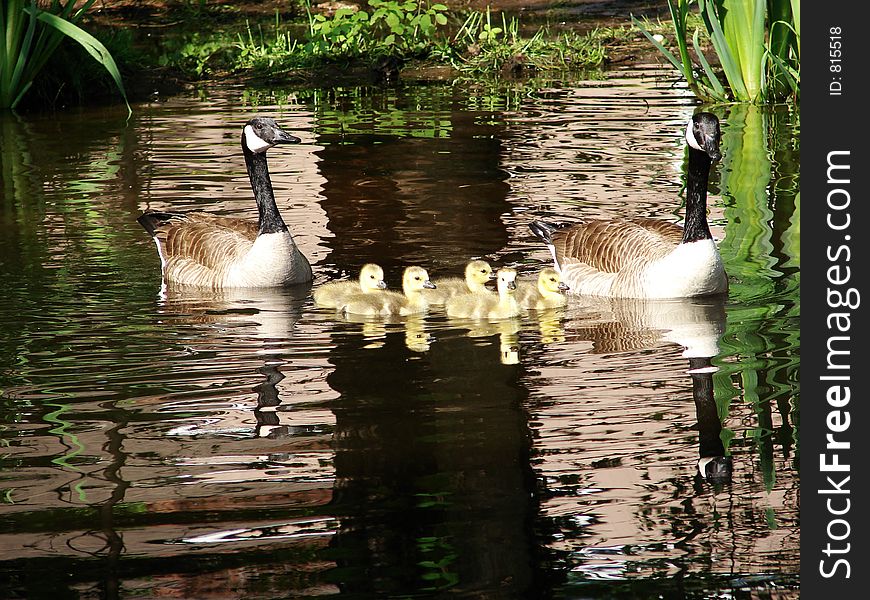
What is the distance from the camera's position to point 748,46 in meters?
16.6

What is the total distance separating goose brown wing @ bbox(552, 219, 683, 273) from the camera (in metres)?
9.90

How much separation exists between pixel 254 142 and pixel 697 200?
145 inches

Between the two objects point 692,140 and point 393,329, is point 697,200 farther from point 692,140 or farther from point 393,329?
point 393,329

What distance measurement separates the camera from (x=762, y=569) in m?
5.46

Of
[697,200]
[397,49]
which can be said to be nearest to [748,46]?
[397,49]

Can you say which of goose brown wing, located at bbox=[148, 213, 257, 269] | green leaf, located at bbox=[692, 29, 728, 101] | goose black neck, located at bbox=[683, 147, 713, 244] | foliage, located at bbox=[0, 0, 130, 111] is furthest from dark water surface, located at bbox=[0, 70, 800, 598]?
foliage, located at bbox=[0, 0, 130, 111]

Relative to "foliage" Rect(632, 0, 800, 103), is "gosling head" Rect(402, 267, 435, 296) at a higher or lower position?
lower

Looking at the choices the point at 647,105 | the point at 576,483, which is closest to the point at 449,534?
the point at 576,483

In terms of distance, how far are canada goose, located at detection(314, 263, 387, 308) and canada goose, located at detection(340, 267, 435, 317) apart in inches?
2.5

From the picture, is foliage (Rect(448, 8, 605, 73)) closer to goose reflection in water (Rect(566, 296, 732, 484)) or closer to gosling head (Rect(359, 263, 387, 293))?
goose reflection in water (Rect(566, 296, 732, 484))

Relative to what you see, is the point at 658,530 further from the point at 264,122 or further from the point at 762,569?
the point at 264,122

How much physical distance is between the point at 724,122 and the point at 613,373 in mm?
9010

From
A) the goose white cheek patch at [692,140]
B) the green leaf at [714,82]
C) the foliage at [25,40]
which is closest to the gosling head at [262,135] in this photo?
the goose white cheek patch at [692,140]

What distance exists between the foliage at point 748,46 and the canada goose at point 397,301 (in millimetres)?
7651
